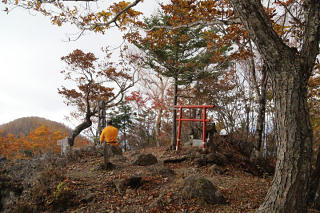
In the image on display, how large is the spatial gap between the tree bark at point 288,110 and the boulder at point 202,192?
1.42 metres

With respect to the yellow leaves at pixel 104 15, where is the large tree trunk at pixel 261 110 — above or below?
below

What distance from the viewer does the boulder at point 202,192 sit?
166 inches

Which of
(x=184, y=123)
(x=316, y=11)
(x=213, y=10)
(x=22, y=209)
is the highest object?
(x=213, y=10)

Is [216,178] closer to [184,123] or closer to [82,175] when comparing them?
[82,175]

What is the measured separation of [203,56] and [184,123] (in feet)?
22.7

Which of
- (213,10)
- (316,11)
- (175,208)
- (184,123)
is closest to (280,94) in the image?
(316,11)

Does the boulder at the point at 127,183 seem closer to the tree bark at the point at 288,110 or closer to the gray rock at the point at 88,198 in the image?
the gray rock at the point at 88,198

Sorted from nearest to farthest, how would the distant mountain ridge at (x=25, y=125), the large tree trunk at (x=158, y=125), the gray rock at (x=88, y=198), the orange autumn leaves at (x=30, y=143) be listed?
the gray rock at (x=88, y=198), the large tree trunk at (x=158, y=125), the orange autumn leaves at (x=30, y=143), the distant mountain ridge at (x=25, y=125)

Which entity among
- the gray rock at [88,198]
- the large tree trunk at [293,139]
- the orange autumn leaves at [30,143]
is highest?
the large tree trunk at [293,139]

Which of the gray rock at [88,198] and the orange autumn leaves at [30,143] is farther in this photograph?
the orange autumn leaves at [30,143]

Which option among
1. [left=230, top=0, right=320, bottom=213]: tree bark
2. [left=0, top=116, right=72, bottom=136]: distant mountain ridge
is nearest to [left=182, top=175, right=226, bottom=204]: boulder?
[left=230, top=0, right=320, bottom=213]: tree bark

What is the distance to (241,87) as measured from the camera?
419 inches

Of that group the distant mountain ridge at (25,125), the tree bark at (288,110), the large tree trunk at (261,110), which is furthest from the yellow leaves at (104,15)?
the distant mountain ridge at (25,125)

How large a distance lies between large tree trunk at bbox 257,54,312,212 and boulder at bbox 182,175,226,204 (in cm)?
143
